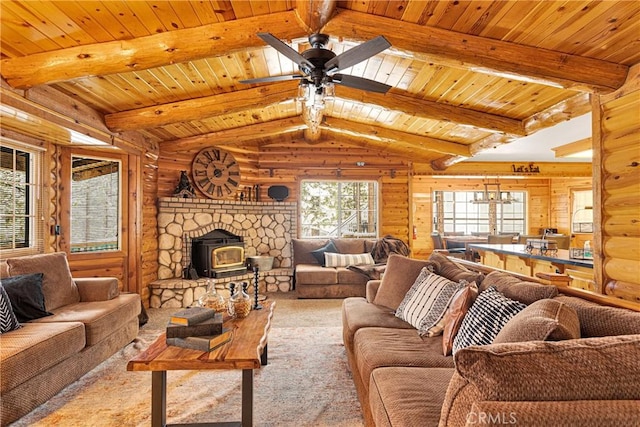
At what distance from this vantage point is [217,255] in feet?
18.6

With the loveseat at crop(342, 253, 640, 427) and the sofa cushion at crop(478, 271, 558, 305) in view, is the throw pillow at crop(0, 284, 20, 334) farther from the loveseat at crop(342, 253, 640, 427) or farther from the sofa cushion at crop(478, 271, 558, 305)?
the sofa cushion at crop(478, 271, 558, 305)

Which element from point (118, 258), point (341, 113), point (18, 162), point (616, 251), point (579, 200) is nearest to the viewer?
point (616, 251)

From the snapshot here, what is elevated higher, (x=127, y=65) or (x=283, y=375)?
(x=127, y=65)

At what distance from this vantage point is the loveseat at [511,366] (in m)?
0.93

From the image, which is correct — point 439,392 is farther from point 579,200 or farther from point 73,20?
point 579,200

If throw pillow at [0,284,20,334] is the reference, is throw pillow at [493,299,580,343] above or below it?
above

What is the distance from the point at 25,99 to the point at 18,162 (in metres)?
1.20

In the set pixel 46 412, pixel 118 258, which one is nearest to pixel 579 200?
pixel 118 258

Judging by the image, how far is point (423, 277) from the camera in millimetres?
2863

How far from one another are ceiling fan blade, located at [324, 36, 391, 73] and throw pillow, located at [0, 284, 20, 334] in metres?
2.85

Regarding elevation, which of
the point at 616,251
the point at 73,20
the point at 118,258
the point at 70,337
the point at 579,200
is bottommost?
the point at 70,337

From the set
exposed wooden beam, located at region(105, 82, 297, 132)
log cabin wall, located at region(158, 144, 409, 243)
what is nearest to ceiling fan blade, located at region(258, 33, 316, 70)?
exposed wooden beam, located at region(105, 82, 297, 132)

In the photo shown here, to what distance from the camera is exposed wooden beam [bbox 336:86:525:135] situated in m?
4.26

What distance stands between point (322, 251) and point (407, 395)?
15.4 feet
